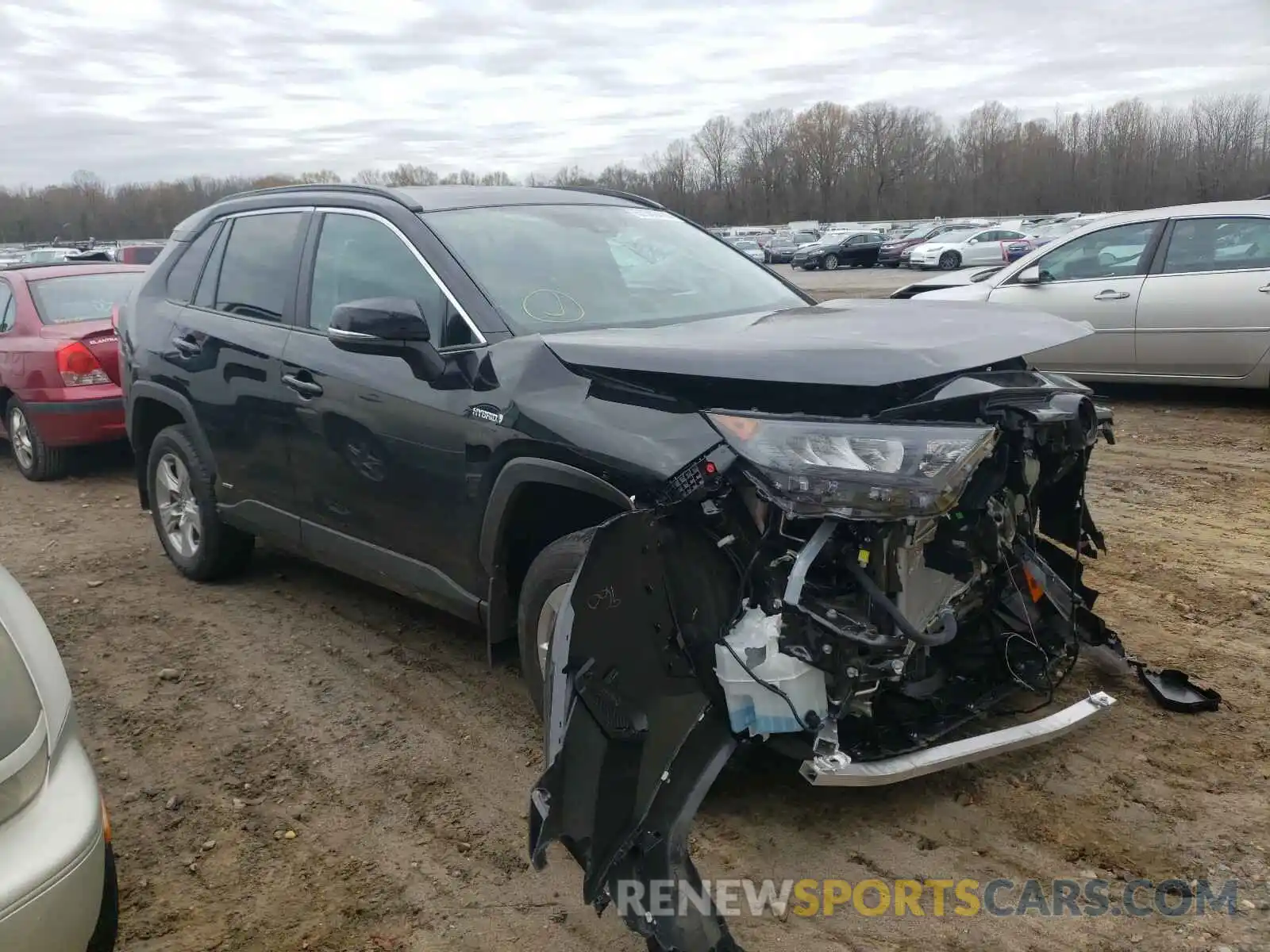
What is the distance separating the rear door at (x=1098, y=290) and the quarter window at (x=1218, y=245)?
20 cm

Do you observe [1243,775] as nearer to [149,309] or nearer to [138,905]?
[138,905]

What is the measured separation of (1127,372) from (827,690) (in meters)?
7.22

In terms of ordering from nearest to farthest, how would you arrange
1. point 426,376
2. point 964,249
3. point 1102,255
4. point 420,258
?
point 426,376
point 420,258
point 1102,255
point 964,249

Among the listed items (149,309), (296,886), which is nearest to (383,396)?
(296,886)

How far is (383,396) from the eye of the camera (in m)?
3.73

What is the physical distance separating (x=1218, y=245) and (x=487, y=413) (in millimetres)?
7323

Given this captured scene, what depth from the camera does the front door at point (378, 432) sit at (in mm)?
3543

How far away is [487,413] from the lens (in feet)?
11.0

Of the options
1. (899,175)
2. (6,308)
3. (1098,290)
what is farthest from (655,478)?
(899,175)

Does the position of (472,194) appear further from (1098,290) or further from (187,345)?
(1098,290)

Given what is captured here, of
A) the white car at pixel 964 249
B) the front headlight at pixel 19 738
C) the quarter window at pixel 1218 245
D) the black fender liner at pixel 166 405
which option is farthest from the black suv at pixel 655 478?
the white car at pixel 964 249

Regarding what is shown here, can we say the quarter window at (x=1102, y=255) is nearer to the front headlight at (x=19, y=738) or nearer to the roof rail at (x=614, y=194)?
the roof rail at (x=614, y=194)

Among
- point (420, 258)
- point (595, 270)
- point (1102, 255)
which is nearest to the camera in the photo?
point (420, 258)

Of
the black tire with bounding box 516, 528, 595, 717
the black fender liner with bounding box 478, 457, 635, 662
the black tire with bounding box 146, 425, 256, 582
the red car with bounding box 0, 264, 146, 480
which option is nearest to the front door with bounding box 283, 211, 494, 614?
the black fender liner with bounding box 478, 457, 635, 662
